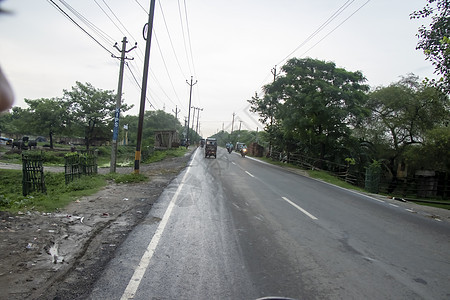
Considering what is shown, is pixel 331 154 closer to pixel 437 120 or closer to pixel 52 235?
pixel 437 120

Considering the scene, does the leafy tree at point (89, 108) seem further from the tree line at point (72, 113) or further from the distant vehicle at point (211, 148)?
the distant vehicle at point (211, 148)

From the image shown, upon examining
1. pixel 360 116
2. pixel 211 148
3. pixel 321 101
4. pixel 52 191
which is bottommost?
pixel 52 191

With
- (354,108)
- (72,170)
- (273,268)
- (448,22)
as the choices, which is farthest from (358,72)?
(273,268)

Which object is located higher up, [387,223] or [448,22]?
[448,22]

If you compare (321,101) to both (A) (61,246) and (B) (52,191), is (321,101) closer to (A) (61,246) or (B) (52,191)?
(B) (52,191)

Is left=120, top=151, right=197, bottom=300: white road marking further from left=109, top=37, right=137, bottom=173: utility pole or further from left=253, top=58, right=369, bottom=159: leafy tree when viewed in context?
left=253, top=58, right=369, bottom=159: leafy tree

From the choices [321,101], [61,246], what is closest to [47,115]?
[321,101]

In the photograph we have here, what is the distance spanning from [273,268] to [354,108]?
2015cm

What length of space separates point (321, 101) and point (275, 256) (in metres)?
19.7

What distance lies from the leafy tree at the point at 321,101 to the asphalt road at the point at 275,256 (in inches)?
613

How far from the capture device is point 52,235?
499 cm

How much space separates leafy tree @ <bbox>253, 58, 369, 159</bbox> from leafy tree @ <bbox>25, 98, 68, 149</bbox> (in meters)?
26.5

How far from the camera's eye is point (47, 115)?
36.3 metres

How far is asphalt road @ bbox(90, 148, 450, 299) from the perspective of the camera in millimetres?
3537
